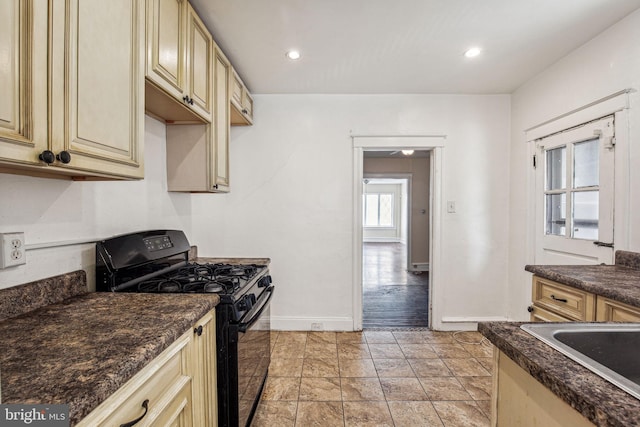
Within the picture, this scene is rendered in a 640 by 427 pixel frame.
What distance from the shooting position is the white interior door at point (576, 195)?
1.94 metres

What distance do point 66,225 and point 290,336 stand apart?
210cm

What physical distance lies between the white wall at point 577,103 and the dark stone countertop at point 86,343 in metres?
2.48

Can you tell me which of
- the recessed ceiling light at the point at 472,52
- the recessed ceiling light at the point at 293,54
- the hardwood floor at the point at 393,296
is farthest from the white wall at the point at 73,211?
the hardwood floor at the point at 393,296

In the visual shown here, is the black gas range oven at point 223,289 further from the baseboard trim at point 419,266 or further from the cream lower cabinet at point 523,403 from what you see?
the baseboard trim at point 419,266

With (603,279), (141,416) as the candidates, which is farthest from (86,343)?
(603,279)

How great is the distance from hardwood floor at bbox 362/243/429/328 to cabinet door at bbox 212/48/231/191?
6.95 ft

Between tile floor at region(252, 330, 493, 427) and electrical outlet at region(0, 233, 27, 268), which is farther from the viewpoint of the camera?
tile floor at region(252, 330, 493, 427)

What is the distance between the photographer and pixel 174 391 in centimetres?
97

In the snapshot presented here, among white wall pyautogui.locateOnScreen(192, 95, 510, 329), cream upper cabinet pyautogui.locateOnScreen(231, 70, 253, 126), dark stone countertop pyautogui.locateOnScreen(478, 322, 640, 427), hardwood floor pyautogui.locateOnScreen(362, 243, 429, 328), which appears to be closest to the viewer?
dark stone countertop pyautogui.locateOnScreen(478, 322, 640, 427)

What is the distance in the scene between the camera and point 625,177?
5.97 feet

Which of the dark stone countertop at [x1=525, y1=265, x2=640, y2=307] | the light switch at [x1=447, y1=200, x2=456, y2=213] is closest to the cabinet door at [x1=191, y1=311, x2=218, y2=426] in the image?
the dark stone countertop at [x1=525, y1=265, x2=640, y2=307]

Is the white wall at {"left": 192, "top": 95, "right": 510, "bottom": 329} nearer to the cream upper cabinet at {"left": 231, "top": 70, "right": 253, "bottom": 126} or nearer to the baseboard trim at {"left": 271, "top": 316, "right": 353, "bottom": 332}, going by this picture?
the baseboard trim at {"left": 271, "top": 316, "right": 353, "bottom": 332}

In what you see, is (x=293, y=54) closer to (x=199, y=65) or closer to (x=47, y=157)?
(x=199, y=65)

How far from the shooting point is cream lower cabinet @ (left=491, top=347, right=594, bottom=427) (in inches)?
24.2
